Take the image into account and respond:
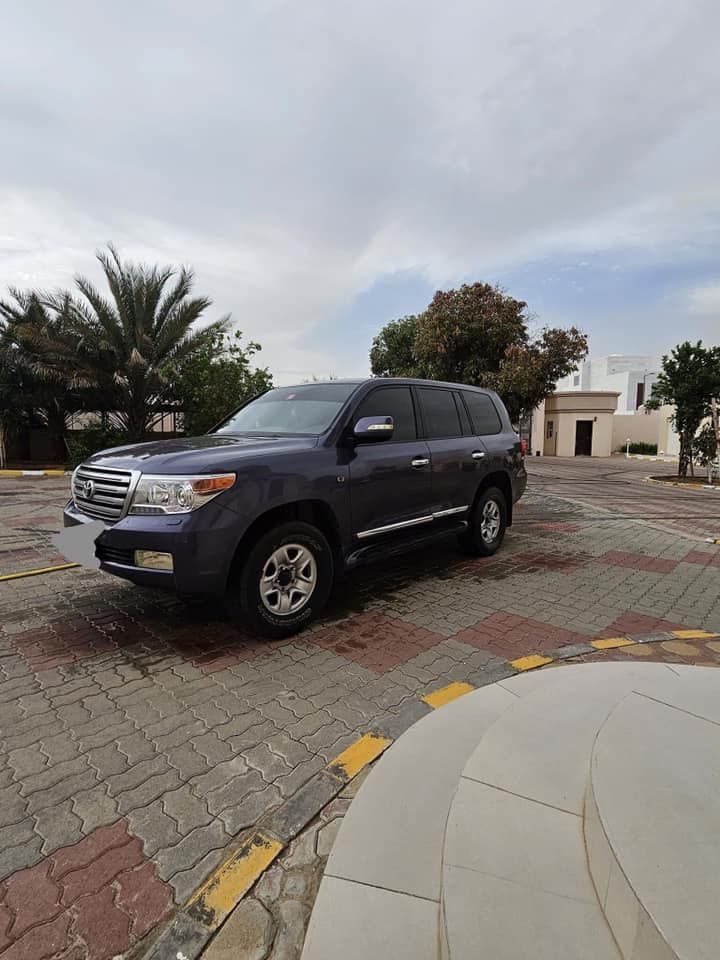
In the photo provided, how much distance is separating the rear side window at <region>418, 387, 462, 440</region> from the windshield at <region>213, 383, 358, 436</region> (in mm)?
880

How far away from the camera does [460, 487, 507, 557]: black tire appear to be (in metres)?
5.65

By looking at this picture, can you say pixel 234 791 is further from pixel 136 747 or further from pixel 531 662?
pixel 531 662

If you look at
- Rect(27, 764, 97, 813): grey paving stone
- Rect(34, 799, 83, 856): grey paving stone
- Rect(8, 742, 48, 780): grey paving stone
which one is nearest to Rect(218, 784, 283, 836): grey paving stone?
Rect(34, 799, 83, 856): grey paving stone

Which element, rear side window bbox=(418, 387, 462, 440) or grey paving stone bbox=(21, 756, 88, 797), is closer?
grey paving stone bbox=(21, 756, 88, 797)

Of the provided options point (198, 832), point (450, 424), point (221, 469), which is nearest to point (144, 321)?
point (450, 424)

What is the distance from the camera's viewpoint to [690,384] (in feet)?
50.2

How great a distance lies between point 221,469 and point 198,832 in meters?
1.94

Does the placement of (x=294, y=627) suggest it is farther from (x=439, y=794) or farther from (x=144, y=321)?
(x=144, y=321)

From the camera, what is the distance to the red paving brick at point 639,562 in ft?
18.9

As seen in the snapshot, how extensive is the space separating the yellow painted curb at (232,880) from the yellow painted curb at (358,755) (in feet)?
1.47

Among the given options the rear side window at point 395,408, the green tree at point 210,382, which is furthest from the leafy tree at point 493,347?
the rear side window at point 395,408

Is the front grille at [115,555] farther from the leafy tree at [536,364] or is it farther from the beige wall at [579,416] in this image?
the beige wall at [579,416]

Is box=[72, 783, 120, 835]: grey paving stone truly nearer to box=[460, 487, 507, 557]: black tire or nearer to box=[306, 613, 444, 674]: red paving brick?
box=[306, 613, 444, 674]: red paving brick

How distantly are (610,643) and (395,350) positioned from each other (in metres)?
29.8
